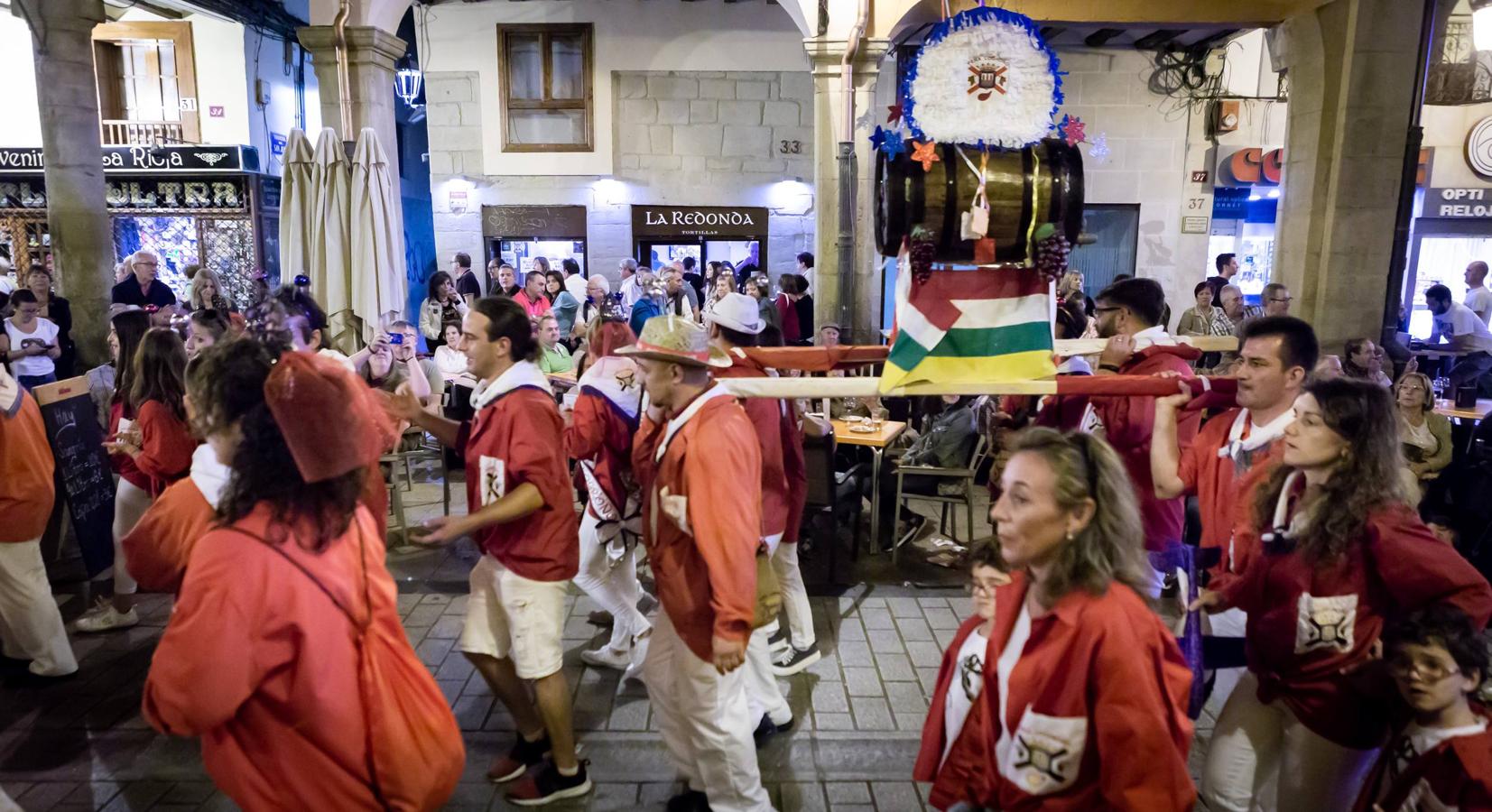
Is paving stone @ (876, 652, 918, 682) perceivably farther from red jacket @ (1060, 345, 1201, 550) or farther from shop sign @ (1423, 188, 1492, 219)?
shop sign @ (1423, 188, 1492, 219)

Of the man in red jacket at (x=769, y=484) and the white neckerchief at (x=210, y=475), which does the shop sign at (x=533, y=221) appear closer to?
the man in red jacket at (x=769, y=484)

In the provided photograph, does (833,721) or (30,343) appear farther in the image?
(30,343)

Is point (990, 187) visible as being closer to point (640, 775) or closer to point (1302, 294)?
point (640, 775)

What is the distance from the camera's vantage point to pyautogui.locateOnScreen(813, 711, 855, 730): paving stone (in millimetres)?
4051

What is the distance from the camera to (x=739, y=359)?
3.52m

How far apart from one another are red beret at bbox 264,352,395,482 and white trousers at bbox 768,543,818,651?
8.79 feet

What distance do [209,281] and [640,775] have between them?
7.30m

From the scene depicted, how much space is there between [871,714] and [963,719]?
2.02 meters

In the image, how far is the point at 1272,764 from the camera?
8.79ft

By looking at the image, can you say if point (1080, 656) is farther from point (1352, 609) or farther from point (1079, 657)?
point (1352, 609)

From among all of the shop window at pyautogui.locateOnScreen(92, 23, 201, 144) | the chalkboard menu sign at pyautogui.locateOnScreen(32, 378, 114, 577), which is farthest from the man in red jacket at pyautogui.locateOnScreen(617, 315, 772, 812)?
the shop window at pyautogui.locateOnScreen(92, 23, 201, 144)

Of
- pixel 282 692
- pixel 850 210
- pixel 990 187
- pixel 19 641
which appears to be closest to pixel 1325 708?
pixel 990 187

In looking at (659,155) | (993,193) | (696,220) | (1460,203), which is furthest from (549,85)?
(1460,203)

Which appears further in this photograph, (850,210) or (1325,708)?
(850,210)
